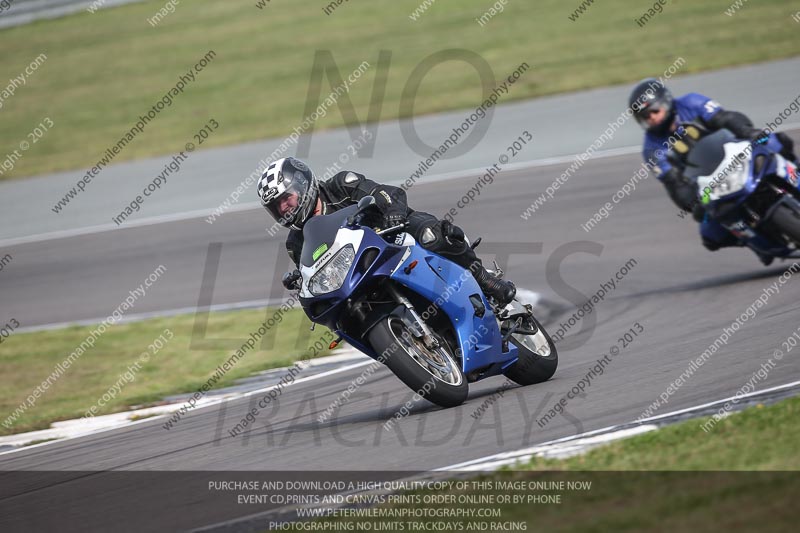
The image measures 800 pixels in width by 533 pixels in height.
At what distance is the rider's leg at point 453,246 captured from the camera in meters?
7.59

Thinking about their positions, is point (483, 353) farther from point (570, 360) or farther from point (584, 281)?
point (584, 281)

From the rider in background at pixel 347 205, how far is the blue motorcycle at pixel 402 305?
11 cm

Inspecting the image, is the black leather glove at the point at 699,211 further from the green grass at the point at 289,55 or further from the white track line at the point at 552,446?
the green grass at the point at 289,55

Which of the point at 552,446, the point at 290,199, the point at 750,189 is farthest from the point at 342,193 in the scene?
the point at 750,189

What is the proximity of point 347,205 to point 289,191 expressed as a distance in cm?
62

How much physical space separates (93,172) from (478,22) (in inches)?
425

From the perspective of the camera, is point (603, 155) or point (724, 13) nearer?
point (603, 155)

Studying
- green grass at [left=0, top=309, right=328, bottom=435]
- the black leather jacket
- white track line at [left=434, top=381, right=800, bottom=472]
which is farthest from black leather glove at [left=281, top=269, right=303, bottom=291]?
green grass at [left=0, top=309, right=328, bottom=435]

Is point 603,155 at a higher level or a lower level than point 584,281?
lower

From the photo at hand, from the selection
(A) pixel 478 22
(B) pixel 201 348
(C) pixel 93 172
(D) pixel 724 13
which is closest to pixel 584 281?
(B) pixel 201 348

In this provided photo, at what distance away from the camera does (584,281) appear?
12.3 m

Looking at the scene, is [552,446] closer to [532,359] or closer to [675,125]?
[532,359]

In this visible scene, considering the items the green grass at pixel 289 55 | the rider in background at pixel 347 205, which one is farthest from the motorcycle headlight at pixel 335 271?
the green grass at pixel 289 55

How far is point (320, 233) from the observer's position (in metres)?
7.16
